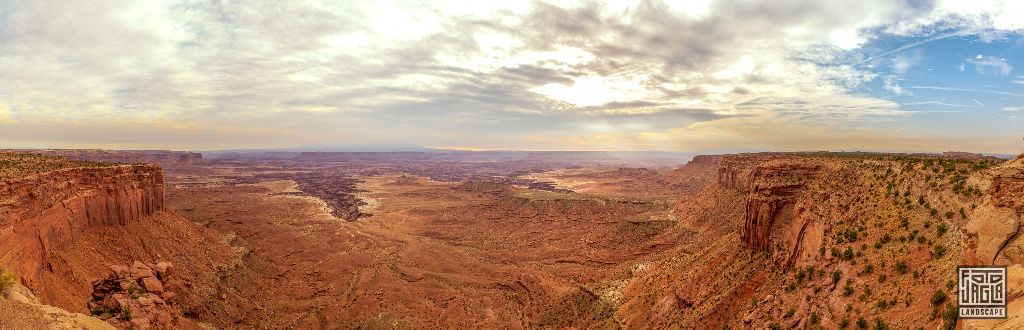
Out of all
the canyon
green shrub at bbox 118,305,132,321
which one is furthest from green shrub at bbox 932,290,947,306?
green shrub at bbox 118,305,132,321

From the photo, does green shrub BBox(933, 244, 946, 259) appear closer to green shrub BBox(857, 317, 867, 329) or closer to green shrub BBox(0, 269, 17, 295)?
green shrub BBox(857, 317, 867, 329)

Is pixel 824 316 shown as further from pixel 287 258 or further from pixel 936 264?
pixel 287 258

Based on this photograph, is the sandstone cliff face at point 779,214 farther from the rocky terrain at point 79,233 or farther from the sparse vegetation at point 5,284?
the sparse vegetation at point 5,284

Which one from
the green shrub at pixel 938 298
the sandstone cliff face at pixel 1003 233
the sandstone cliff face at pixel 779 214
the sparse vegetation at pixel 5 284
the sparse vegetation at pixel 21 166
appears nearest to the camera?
the sandstone cliff face at pixel 1003 233

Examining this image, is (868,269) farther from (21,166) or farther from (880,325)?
(21,166)

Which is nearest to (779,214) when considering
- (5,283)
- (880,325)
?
(880,325)

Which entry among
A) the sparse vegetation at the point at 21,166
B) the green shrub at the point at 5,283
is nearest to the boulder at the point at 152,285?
the green shrub at the point at 5,283
